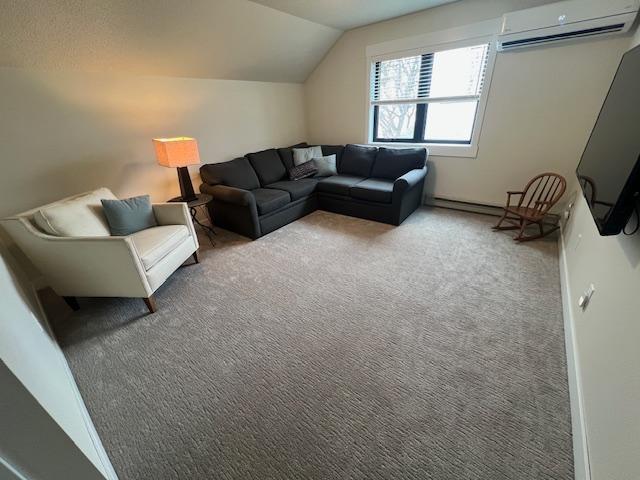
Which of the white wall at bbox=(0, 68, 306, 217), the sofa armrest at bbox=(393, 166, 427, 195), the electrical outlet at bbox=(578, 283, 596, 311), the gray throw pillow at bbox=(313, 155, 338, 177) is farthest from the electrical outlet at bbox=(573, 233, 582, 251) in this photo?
the white wall at bbox=(0, 68, 306, 217)

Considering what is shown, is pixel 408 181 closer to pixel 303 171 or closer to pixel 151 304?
pixel 303 171

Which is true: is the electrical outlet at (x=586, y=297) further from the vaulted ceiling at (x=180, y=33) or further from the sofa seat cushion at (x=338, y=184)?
the vaulted ceiling at (x=180, y=33)

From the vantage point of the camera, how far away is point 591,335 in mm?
1320

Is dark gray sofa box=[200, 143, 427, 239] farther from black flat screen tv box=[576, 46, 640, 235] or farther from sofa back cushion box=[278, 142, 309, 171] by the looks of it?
black flat screen tv box=[576, 46, 640, 235]

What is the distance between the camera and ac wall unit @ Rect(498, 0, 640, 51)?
2199 millimetres

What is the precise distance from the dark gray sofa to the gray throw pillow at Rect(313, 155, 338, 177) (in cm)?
11

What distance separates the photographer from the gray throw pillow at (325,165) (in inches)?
159

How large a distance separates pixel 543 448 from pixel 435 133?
3539mm

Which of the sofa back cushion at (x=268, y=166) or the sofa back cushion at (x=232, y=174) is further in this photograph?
the sofa back cushion at (x=268, y=166)

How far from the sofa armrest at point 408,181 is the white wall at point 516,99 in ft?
1.78

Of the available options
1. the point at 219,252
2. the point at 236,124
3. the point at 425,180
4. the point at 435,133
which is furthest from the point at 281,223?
the point at 435,133

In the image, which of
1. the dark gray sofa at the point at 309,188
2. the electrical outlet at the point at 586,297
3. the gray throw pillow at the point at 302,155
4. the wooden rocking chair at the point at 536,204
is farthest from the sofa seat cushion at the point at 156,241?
the wooden rocking chair at the point at 536,204

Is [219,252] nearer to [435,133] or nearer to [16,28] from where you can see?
[16,28]

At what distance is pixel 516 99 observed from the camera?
9.65ft
